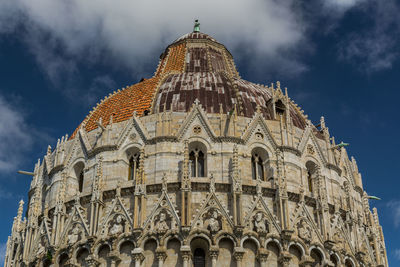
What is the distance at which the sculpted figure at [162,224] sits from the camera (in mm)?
32156

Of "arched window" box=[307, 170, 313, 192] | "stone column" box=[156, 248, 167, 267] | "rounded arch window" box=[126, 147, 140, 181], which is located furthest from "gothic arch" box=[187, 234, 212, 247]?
"arched window" box=[307, 170, 313, 192]

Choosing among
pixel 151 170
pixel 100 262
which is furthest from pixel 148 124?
pixel 100 262

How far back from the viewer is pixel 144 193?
33.3 metres

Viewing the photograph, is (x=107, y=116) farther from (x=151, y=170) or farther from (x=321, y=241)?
(x=321, y=241)

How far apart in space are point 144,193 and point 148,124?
5.67 m

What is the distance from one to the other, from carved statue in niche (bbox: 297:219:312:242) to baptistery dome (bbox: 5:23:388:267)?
0.23 feet

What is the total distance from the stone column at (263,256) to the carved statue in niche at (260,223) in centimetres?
112

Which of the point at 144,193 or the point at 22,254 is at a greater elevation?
the point at 144,193

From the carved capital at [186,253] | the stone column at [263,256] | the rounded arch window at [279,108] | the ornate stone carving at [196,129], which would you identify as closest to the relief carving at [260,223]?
the stone column at [263,256]

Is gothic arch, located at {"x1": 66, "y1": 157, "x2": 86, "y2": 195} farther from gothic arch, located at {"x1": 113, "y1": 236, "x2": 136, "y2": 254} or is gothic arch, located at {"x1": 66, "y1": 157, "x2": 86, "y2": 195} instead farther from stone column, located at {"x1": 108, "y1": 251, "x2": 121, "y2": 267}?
stone column, located at {"x1": 108, "y1": 251, "x2": 121, "y2": 267}

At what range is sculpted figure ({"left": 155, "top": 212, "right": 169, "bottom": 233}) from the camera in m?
32.2

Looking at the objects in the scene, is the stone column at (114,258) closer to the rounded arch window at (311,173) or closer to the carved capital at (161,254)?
the carved capital at (161,254)

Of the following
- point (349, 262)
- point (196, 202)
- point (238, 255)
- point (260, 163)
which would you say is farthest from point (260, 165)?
point (349, 262)

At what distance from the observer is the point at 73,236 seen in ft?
112
